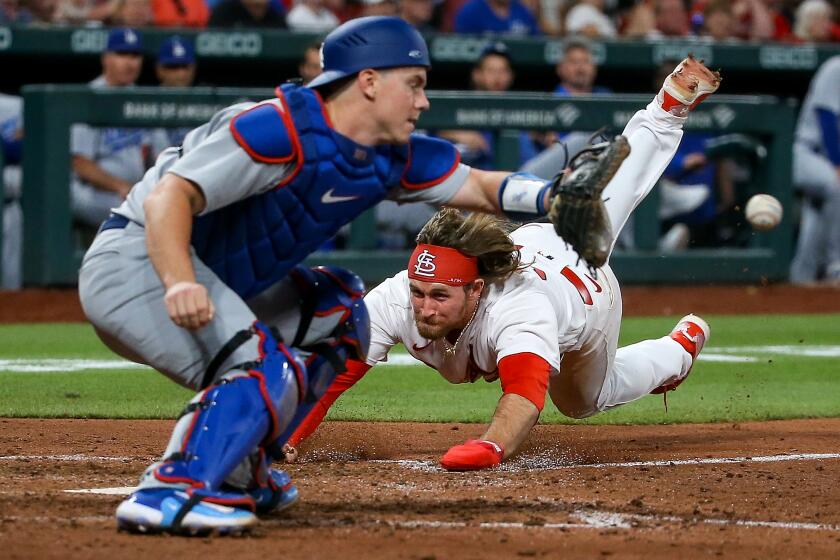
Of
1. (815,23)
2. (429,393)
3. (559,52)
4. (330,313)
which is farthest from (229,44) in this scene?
(330,313)

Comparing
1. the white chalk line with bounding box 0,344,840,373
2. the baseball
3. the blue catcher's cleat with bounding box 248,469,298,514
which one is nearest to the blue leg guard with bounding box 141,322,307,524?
the blue catcher's cleat with bounding box 248,469,298,514

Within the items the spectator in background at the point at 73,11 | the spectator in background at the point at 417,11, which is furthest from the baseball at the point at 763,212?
the spectator in background at the point at 73,11

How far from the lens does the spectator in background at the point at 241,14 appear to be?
12.0 m

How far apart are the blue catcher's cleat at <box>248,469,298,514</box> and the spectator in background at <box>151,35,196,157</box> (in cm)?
735

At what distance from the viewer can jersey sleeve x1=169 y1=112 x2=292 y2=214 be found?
3.58 meters

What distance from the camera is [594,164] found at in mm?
4039

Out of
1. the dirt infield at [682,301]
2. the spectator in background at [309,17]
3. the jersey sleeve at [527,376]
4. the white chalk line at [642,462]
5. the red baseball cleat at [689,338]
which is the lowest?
the dirt infield at [682,301]

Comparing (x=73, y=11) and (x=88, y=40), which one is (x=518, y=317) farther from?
(x=73, y=11)

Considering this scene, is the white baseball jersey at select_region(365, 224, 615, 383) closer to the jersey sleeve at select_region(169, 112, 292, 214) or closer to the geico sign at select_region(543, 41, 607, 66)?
the jersey sleeve at select_region(169, 112, 292, 214)

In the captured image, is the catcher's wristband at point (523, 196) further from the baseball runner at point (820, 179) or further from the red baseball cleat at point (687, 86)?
the baseball runner at point (820, 179)

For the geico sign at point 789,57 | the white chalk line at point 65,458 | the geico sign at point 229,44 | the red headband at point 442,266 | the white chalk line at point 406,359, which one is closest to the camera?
the red headband at point 442,266

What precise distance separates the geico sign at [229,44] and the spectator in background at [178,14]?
15.2 inches

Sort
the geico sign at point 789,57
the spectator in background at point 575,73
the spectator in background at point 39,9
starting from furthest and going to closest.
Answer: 1. the geico sign at point 789,57
2. the spectator in background at point 39,9
3. the spectator in background at point 575,73

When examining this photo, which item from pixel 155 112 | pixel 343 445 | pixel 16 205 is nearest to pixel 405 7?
pixel 155 112
